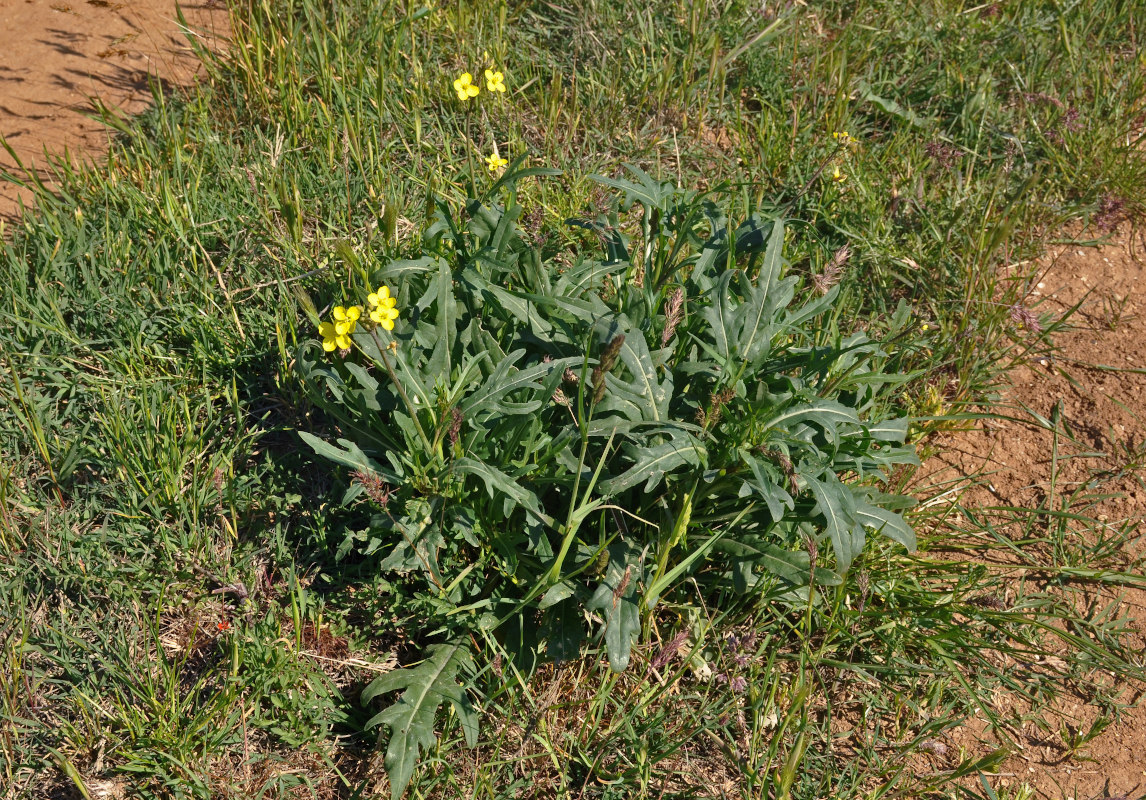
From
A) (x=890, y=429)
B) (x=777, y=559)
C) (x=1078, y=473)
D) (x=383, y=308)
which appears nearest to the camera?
(x=383, y=308)

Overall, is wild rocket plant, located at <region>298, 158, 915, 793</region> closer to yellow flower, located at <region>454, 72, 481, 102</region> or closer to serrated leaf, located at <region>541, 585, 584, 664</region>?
serrated leaf, located at <region>541, 585, 584, 664</region>

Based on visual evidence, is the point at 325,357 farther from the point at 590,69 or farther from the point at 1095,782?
the point at 1095,782

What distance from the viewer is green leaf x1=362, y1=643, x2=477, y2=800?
212 cm

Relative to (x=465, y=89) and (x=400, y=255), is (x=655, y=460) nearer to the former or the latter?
(x=400, y=255)

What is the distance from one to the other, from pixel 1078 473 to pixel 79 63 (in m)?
4.32

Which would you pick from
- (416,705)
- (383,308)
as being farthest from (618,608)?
(383,308)

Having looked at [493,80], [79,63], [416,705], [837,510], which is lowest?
[416,705]

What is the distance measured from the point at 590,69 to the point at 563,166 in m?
0.63

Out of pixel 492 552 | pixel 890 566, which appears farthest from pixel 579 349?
pixel 890 566

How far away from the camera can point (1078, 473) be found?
3.15 m

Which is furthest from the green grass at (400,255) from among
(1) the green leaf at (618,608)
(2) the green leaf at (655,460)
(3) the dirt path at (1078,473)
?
(2) the green leaf at (655,460)

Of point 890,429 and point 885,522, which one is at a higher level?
point 890,429

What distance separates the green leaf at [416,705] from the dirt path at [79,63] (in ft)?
7.95

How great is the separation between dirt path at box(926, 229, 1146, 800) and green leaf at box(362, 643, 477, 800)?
1400 mm
